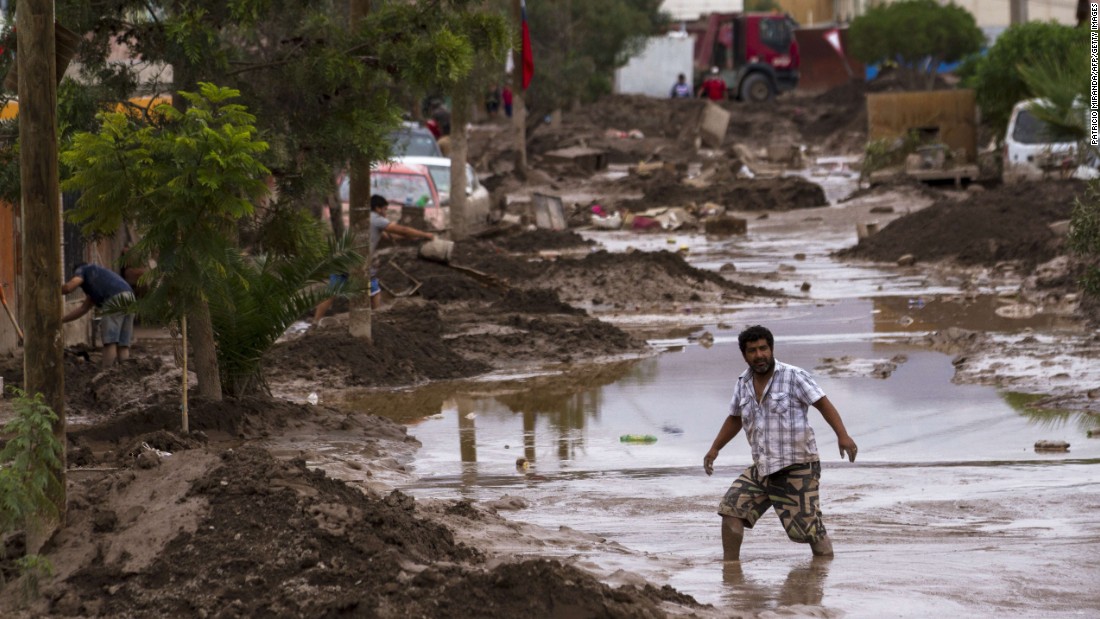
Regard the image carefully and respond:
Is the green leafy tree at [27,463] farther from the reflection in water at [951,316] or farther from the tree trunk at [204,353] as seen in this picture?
the reflection in water at [951,316]

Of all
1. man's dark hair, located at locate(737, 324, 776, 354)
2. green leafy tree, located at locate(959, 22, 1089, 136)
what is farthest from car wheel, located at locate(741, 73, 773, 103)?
man's dark hair, located at locate(737, 324, 776, 354)

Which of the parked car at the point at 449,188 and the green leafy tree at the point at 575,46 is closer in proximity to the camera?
the parked car at the point at 449,188

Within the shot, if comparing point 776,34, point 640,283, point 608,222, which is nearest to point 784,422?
point 640,283

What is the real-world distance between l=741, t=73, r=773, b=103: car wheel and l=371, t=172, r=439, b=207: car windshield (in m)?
40.8

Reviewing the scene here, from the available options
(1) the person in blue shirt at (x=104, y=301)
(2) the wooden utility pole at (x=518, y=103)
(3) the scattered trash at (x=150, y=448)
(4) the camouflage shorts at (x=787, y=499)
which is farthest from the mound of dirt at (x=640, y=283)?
(4) the camouflage shorts at (x=787, y=499)

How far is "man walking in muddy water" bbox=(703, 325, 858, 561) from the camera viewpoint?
7676 mm

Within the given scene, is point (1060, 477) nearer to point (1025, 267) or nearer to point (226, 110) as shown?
point (226, 110)

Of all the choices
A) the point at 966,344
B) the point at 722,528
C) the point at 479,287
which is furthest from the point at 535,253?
the point at 722,528

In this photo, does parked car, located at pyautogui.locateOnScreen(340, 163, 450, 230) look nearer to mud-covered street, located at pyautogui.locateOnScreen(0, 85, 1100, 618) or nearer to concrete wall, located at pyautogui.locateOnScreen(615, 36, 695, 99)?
mud-covered street, located at pyautogui.locateOnScreen(0, 85, 1100, 618)

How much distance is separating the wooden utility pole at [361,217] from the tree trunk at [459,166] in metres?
10.5

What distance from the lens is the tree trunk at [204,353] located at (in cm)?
1075

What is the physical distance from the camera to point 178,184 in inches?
371

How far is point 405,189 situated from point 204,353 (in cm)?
1385

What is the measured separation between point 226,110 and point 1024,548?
540 centimetres
